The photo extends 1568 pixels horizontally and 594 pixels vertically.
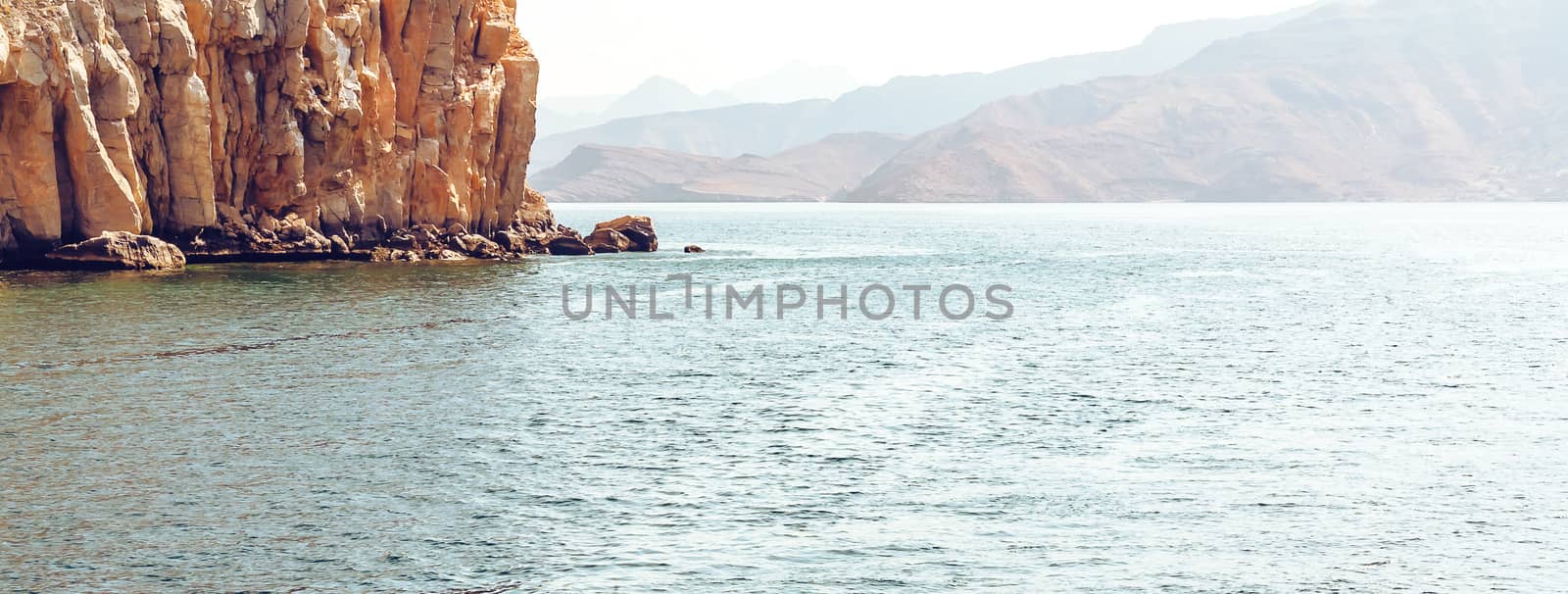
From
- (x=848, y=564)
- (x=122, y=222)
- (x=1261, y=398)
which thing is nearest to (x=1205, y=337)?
(x=1261, y=398)

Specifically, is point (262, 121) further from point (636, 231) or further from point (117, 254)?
point (636, 231)

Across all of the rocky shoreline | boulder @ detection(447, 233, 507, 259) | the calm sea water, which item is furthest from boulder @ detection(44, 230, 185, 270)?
boulder @ detection(447, 233, 507, 259)

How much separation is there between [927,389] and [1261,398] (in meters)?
8.64

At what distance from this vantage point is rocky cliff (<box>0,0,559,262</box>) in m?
59.9

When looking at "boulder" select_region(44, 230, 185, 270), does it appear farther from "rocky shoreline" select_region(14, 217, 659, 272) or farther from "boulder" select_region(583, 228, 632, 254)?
"boulder" select_region(583, 228, 632, 254)

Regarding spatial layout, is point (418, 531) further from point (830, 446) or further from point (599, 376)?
point (599, 376)

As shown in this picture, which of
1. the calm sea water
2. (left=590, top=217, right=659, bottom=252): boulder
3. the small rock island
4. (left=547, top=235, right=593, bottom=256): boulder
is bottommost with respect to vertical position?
the calm sea water

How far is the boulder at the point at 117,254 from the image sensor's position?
201 feet

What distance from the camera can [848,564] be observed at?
19859 millimetres

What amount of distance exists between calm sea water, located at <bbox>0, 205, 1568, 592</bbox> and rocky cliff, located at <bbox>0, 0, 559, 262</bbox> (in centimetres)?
741

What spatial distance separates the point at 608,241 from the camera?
325ft

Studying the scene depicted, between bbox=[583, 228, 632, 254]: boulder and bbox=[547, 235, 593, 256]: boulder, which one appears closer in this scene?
bbox=[547, 235, 593, 256]: boulder

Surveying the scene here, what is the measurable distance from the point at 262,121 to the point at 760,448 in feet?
180

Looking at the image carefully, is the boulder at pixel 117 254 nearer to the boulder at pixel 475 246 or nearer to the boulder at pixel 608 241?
the boulder at pixel 475 246
